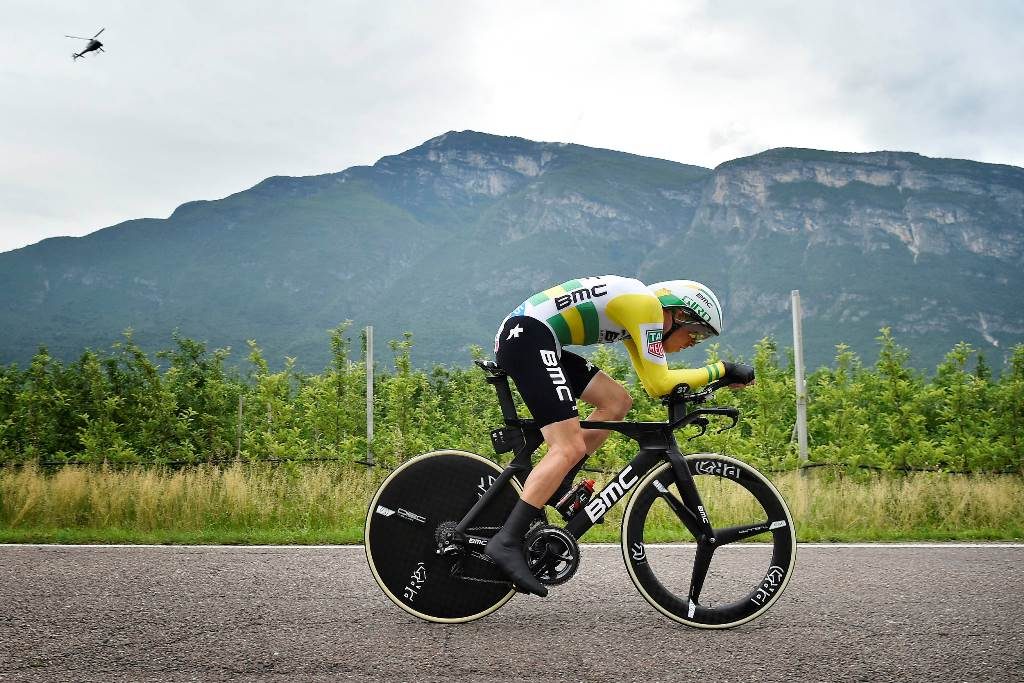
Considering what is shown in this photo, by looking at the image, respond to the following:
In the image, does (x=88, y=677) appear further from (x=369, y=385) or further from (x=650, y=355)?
(x=369, y=385)

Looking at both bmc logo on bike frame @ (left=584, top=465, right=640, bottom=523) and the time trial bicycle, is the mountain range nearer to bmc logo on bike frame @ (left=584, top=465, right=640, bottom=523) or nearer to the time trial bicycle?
the time trial bicycle

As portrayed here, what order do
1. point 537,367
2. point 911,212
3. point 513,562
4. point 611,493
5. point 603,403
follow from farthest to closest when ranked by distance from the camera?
point 911,212
point 603,403
point 611,493
point 537,367
point 513,562

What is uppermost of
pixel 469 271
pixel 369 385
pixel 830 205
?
pixel 830 205

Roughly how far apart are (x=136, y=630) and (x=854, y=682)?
3.16 meters

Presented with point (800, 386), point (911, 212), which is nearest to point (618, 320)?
point (800, 386)

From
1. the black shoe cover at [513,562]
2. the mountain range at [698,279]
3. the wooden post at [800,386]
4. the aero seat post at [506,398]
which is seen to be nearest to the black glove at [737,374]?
the aero seat post at [506,398]

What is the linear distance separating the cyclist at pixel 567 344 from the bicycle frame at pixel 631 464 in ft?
0.38

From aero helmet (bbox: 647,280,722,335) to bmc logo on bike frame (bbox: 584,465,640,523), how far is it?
817 mm

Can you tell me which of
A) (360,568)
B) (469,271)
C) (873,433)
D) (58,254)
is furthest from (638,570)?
(58,254)

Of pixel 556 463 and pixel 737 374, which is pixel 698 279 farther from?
pixel 556 463

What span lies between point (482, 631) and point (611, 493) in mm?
902

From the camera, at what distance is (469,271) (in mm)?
184750

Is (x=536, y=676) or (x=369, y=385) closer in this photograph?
(x=536, y=676)

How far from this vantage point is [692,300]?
426cm
